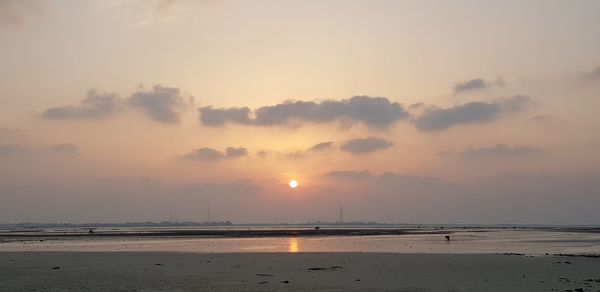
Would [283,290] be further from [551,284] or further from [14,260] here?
[14,260]

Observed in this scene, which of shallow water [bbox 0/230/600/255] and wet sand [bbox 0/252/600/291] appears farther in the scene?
shallow water [bbox 0/230/600/255]

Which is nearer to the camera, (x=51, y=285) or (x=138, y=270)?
(x=51, y=285)

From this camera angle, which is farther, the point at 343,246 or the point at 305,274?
the point at 343,246

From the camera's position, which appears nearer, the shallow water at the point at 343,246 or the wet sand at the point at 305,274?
the wet sand at the point at 305,274

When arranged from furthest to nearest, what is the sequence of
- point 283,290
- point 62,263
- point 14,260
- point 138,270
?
point 14,260 < point 62,263 < point 138,270 < point 283,290

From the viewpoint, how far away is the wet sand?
24188 mm

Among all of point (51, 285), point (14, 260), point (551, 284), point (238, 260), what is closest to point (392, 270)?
point (551, 284)

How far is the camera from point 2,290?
23.6 m

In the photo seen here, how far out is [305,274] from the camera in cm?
2912

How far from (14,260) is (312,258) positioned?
69.1 ft

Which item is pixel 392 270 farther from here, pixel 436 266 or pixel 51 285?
pixel 51 285

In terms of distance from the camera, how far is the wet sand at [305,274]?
2419 centimetres

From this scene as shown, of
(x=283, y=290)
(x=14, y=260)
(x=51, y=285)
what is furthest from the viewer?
(x=14, y=260)

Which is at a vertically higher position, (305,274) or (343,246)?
(305,274)
